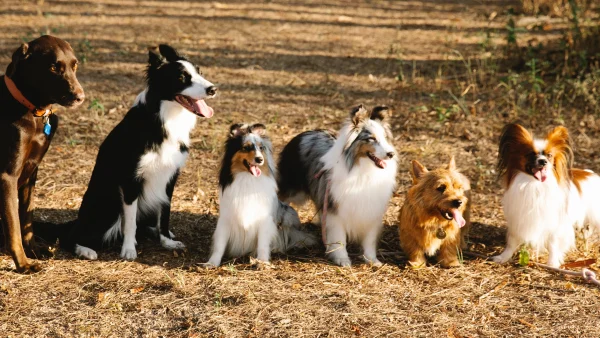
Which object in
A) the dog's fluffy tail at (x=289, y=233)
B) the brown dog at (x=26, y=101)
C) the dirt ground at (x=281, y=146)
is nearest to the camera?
the dirt ground at (x=281, y=146)

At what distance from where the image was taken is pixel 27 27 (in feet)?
37.8

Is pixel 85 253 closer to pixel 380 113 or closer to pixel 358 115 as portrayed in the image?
pixel 358 115

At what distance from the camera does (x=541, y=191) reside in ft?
16.8

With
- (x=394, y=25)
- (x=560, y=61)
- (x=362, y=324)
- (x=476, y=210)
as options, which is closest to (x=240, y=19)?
(x=394, y=25)

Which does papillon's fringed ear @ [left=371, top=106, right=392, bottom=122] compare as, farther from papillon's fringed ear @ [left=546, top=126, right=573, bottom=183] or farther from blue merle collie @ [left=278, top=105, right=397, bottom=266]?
papillon's fringed ear @ [left=546, top=126, right=573, bottom=183]

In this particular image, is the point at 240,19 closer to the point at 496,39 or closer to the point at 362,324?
the point at 496,39

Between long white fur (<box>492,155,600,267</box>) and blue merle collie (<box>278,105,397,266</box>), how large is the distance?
3.06ft

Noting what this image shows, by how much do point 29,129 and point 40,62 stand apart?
0.47 metres

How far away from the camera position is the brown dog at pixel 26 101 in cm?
466

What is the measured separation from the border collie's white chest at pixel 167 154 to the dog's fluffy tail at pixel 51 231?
29.2 inches

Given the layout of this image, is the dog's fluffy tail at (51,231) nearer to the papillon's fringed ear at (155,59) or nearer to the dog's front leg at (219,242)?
the dog's front leg at (219,242)

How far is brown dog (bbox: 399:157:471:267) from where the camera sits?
5.04 m

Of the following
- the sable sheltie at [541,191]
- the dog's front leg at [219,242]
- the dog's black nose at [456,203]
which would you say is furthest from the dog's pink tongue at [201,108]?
the sable sheltie at [541,191]

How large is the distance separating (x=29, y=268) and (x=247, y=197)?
1.63 meters
